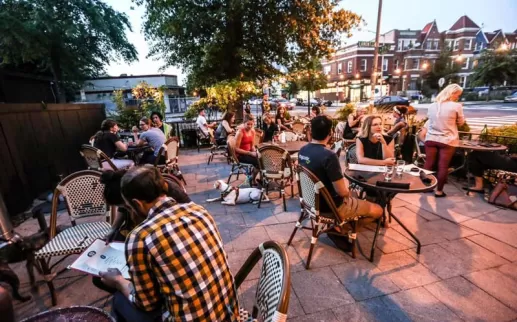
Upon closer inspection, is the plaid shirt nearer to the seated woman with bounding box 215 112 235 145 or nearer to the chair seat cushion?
the chair seat cushion

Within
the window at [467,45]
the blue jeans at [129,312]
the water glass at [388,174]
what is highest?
the window at [467,45]

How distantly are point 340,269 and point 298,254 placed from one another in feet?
1.50

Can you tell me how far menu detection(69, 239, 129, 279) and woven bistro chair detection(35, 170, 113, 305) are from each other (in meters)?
0.43

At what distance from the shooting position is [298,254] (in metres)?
2.68

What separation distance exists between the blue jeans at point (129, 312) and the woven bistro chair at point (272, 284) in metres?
0.42

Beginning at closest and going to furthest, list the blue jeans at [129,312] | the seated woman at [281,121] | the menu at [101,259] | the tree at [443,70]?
the blue jeans at [129,312] → the menu at [101,259] → the seated woman at [281,121] → the tree at [443,70]

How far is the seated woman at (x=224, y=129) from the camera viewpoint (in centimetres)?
648

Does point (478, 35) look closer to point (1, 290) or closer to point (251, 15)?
point (251, 15)

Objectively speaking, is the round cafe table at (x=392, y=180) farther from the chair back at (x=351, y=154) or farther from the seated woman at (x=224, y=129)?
the seated woman at (x=224, y=129)

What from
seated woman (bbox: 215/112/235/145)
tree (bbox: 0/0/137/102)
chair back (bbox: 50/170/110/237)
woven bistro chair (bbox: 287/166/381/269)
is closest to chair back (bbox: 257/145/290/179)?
woven bistro chair (bbox: 287/166/381/269)

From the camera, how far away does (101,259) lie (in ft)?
5.59

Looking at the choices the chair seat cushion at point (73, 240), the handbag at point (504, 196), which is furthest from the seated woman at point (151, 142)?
the handbag at point (504, 196)

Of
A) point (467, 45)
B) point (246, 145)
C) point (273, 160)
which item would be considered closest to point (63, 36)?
point (246, 145)

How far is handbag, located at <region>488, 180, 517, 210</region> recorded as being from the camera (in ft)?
11.5
